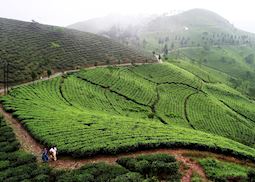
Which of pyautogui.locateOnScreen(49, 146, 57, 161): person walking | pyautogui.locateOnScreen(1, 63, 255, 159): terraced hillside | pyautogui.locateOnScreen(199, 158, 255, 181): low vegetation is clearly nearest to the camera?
pyautogui.locateOnScreen(199, 158, 255, 181): low vegetation

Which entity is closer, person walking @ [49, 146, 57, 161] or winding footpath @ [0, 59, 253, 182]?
winding footpath @ [0, 59, 253, 182]

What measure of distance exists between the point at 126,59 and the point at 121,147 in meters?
98.8

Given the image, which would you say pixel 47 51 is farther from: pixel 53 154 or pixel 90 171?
pixel 90 171

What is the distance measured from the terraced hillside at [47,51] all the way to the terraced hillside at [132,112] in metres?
9.93

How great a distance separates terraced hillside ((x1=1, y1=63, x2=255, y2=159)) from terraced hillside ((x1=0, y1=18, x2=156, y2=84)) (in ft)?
32.6

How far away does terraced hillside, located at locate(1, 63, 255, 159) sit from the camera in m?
40.4

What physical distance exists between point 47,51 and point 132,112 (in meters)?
49.4

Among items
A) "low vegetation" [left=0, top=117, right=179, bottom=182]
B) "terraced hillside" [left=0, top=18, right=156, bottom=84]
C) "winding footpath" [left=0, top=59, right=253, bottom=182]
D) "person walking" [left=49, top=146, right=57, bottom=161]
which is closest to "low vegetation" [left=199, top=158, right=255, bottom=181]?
"winding footpath" [left=0, top=59, right=253, bottom=182]

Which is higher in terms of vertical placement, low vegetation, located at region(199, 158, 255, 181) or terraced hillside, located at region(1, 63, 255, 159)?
low vegetation, located at region(199, 158, 255, 181)

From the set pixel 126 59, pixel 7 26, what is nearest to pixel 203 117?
pixel 126 59

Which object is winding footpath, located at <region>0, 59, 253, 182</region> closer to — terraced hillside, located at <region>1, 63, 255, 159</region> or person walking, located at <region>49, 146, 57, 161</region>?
person walking, located at <region>49, 146, 57, 161</region>

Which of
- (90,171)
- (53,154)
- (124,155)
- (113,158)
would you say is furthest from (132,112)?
(90,171)

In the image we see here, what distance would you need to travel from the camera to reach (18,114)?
51344 millimetres

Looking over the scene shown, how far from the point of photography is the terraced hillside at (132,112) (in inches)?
1592
